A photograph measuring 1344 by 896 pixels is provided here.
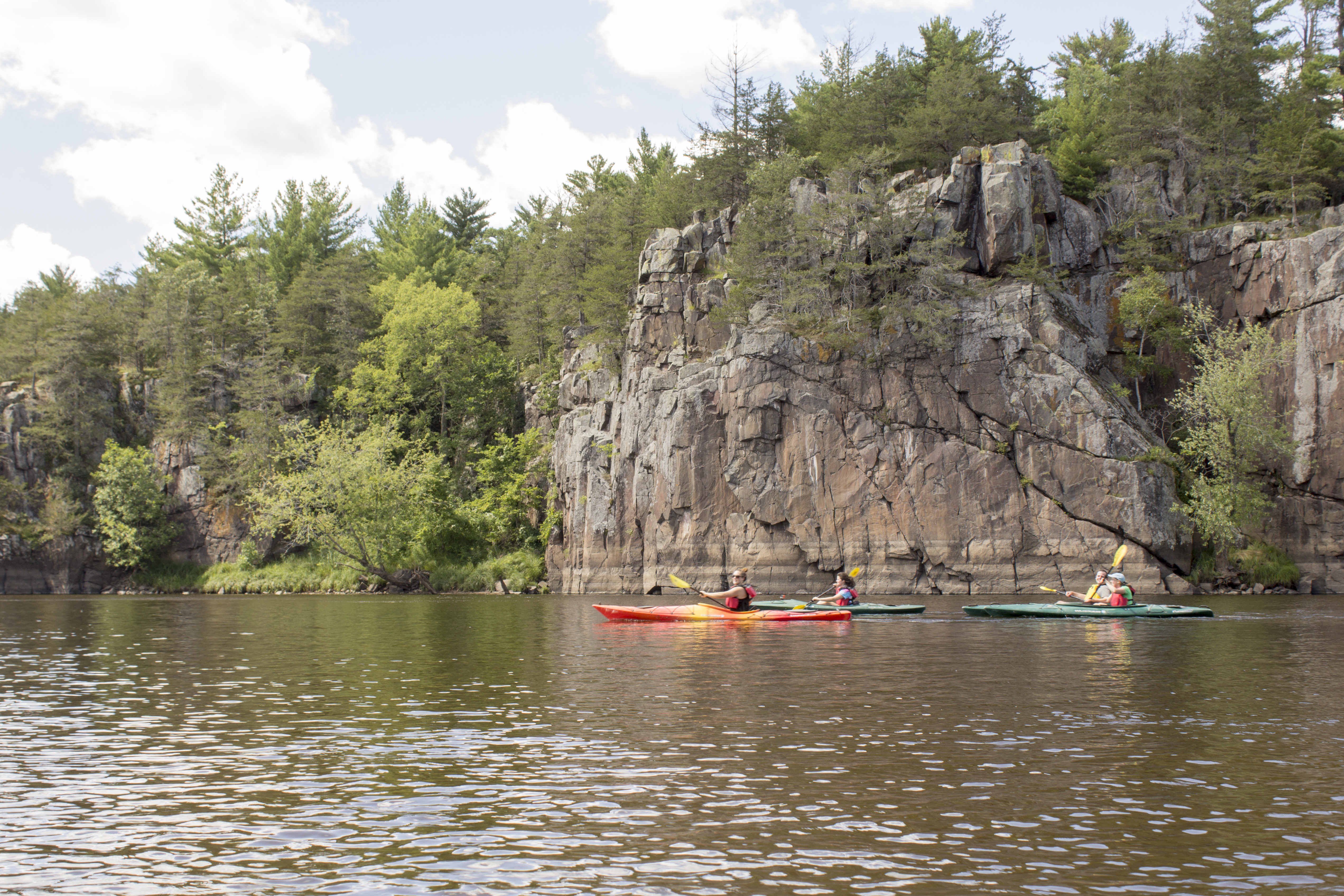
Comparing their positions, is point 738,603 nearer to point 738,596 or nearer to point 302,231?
point 738,596

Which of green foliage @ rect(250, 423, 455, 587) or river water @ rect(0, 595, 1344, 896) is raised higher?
green foliage @ rect(250, 423, 455, 587)

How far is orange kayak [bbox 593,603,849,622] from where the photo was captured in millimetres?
27859

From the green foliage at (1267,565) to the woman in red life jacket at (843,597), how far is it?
810 inches

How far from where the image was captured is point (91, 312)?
2456 inches

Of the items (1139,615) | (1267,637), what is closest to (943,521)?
(1139,615)

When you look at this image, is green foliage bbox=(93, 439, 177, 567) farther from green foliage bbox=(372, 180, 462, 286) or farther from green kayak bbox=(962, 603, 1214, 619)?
green kayak bbox=(962, 603, 1214, 619)

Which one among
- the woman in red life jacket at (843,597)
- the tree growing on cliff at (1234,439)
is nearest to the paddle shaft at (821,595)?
the woman in red life jacket at (843,597)

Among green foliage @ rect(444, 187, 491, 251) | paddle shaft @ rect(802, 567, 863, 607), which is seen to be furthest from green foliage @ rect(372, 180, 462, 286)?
paddle shaft @ rect(802, 567, 863, 607)

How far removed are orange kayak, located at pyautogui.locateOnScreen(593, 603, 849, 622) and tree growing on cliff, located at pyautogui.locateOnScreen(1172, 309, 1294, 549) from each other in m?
20.6

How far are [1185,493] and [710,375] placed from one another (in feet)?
70.5

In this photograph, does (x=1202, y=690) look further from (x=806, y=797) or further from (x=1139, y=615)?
(x=1139, y=615)

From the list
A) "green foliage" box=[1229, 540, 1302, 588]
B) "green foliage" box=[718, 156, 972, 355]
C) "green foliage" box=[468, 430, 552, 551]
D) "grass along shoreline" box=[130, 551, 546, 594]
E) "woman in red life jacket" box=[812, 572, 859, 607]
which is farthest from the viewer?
"green foliage" box=[468, 430, 552, 551]

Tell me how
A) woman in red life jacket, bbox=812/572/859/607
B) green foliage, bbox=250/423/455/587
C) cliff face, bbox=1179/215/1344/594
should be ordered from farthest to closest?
green foliage, bbox=250/423/455/587 → cliff face, bbox=1179/215/1344/594 → woman in red life jacket, bbox=812/572/859/607

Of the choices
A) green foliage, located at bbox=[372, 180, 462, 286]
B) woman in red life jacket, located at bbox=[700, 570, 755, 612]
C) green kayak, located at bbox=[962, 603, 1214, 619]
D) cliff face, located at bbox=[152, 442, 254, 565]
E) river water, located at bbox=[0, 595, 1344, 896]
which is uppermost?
green foliage, located at bbox=[372, 180, 462, 286]
